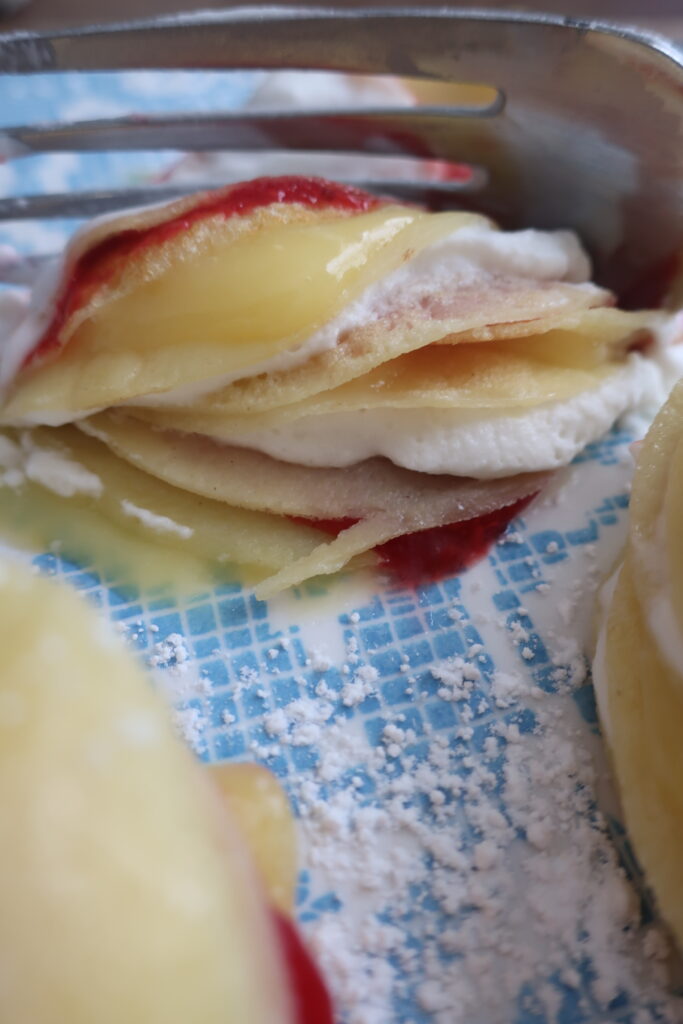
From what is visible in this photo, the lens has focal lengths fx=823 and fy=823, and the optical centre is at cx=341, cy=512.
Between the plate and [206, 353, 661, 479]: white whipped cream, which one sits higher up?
[206, 353, 661, 479]: white whipped cream

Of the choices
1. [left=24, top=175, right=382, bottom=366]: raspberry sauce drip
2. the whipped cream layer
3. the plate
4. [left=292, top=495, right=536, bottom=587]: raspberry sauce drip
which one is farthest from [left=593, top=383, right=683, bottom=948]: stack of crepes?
[left=24, top=175, right=382, bottom=366]: raspberry sauce drip

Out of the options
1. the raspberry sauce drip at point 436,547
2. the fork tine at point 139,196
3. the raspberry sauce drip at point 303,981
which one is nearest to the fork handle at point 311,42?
the fork tine at point 139,196

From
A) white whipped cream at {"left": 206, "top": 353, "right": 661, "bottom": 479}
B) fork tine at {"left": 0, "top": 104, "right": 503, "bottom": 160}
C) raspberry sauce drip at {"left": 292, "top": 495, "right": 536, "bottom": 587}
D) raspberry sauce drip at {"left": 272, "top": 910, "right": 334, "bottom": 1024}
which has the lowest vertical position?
raspberry sauce drip at {"left": 272, "top": 910, "right": 334, "bottom": 1024}

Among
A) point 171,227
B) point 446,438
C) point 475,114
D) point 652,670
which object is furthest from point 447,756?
point 475,114

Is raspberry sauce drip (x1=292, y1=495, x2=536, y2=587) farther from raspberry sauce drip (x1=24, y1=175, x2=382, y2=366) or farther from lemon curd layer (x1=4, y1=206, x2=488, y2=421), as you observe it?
raspberry sauce drip (x1=24, y1=175, x2=382, y2=366)

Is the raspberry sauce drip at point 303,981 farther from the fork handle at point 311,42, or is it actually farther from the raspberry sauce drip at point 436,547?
the fork handle at point 311,42

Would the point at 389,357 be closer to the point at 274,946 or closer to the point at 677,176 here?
the point at 677,176
